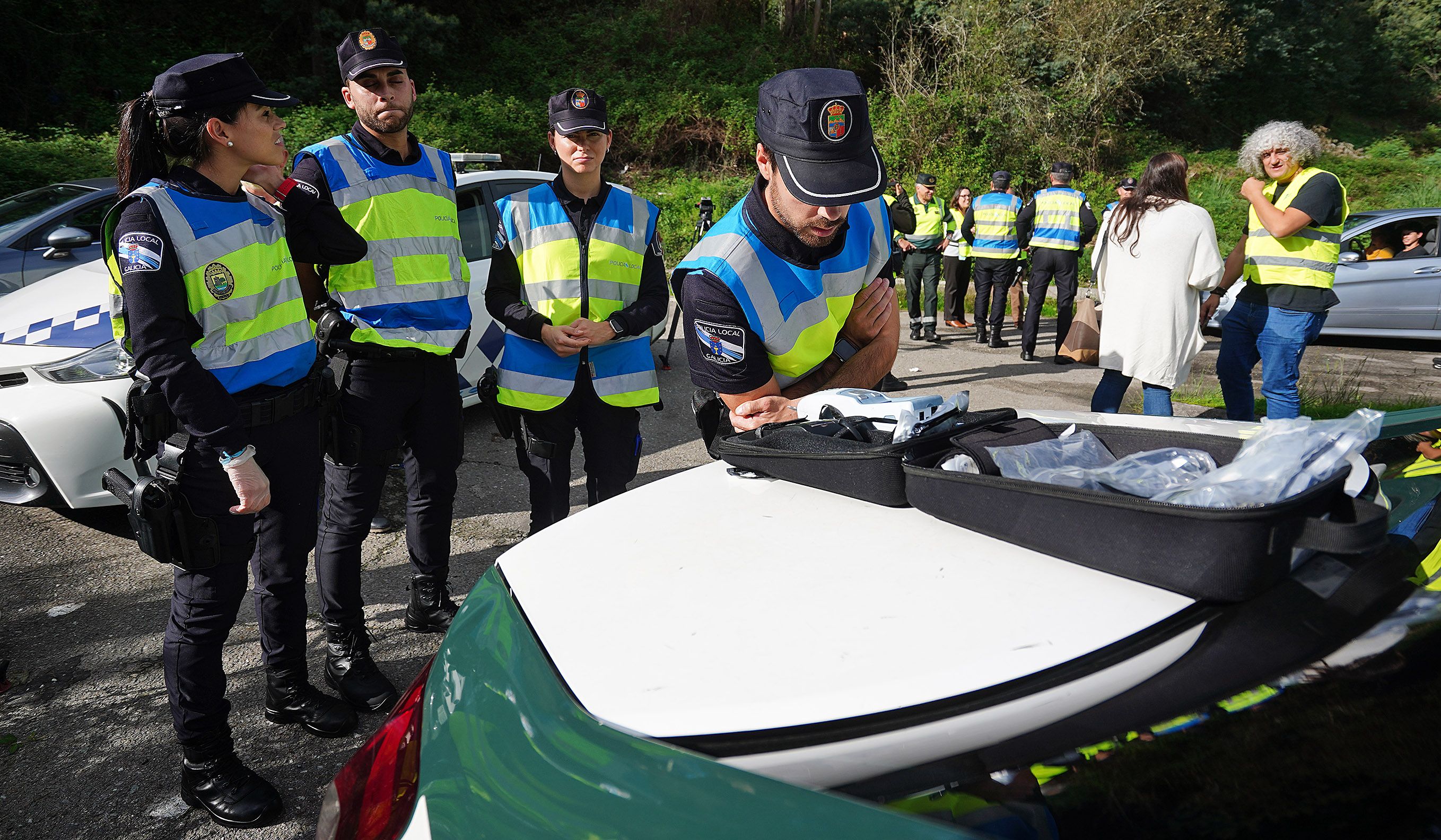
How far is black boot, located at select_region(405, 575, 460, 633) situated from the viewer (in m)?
3.40

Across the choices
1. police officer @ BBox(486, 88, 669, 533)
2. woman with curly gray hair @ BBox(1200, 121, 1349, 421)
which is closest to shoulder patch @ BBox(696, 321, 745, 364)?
police officer @ BBox(486, 88, 669, 533)

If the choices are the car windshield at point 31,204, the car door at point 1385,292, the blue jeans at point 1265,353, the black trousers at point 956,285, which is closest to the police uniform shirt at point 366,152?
the blue jeans at point 1265,353

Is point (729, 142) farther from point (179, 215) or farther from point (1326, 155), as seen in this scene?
point (179, 215)

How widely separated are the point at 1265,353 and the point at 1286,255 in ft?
1.73

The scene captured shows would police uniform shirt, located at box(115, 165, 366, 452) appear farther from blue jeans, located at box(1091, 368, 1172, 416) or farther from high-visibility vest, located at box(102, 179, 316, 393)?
blue jeans, located at box(1091, 368, 1172, 416)

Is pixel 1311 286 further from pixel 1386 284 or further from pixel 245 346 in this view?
pixel 1386 284

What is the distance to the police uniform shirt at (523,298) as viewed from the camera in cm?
324

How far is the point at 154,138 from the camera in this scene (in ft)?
7.72

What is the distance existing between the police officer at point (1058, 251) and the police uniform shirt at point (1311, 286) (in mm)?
4016

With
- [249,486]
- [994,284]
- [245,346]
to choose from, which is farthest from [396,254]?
[994,284]

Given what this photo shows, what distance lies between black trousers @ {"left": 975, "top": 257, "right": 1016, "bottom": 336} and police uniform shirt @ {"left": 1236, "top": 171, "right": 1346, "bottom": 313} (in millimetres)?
4740

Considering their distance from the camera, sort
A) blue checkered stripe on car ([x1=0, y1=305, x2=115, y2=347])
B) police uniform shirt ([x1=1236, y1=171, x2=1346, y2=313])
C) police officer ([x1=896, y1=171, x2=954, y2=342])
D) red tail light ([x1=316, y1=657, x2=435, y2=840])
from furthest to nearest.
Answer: police officer ([x1=896, y1=171, x2=954, y2=342]) → police uniform shirt ([x1=1236, y1=171, x2=1346, y2=313]) → blue checkered stripe on car ([x1=0, y1=305, x2=115, y2=347]) → red tail light ([x1=316, y1=657, x2=435, y2=840])

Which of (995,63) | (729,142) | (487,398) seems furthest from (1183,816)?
(995,63)

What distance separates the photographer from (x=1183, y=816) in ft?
2.86
